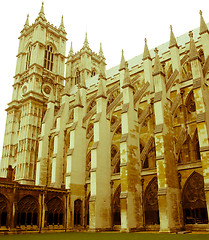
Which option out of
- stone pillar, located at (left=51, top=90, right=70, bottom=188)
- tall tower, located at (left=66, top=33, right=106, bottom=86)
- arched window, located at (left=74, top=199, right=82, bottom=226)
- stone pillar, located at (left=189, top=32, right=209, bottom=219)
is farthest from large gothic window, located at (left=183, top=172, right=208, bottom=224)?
tall tower, located at (left=66, top=33, right=106, bottom=86)

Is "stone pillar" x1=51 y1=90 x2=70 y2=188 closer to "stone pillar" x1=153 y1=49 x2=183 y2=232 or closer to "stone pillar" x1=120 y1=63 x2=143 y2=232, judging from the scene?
"stone pillar" x1=120 y1=63 x2=143 y2=232

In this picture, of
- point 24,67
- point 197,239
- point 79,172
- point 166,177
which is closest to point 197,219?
point 166,177

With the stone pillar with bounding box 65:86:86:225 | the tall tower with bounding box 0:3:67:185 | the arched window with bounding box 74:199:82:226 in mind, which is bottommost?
the arched window with bounding box 74:199:82:226

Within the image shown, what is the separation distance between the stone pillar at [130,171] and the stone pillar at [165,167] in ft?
8.70

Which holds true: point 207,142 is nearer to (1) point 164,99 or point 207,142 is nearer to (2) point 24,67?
(1) point 164,99

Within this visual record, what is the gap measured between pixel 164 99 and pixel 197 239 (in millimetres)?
11442

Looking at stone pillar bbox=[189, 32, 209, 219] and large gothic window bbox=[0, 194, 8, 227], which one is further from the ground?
stone pillar bbox=[189, 32, 209, 219]

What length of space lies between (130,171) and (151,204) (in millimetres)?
2956

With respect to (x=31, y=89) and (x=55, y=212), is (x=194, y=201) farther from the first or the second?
(x=31, y=89)

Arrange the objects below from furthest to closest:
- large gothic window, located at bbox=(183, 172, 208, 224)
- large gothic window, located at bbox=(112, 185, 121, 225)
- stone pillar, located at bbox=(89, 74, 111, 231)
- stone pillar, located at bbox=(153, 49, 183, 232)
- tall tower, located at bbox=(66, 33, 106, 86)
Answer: tall tower, located at bbox=(66, 33, 106, 86) < large gothic window, located at bbox=(112, 185, 121, 225) < stone pillar, located at bbox=(89, 74, 111, 231) < large gothic window, located at bbox=(183, 172, 208, 224) < stone pillar, located at bbox=(153, 49, 183, 232)

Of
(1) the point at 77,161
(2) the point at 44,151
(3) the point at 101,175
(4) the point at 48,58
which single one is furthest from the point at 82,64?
(3) the point at 101,175

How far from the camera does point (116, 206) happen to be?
74.1ft

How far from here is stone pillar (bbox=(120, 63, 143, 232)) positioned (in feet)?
63.2

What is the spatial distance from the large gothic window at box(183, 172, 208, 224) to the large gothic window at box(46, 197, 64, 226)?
10652 millimetres
